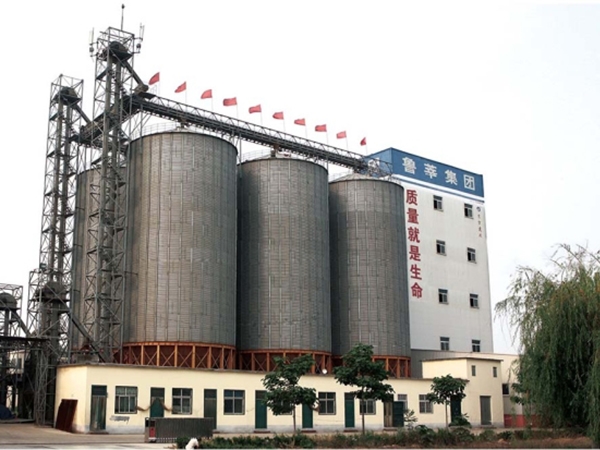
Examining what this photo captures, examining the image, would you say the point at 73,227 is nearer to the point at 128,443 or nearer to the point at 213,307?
the point at 213,307

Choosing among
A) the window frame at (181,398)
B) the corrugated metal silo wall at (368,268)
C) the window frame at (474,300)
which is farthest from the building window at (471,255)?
the window frame at (181,398)

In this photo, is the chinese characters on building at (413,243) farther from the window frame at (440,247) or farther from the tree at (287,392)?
the tree at (287,392)

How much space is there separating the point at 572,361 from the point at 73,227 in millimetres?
42279

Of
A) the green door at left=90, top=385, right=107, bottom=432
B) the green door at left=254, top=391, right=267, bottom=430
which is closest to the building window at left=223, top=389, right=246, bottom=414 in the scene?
the green door at left=254, top=391, right=267, bottom=430

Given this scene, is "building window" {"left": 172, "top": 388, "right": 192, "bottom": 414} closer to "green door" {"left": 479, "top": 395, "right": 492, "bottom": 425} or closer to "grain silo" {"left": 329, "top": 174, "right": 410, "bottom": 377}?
"grain silo" {"left": 329, "top": 174, "right": 410, "bottom": 377}

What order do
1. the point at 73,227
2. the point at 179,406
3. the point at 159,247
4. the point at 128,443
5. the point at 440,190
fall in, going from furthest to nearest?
1. the point at 440,190
2. the point at 73,227
3. the point at 159,247
4. the point at 179,406
5. the point at 128,443

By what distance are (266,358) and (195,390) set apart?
9.85 m

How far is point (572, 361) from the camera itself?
2892 cm

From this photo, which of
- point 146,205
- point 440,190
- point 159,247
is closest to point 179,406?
point 159,247

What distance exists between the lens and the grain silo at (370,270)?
5956 centimetres

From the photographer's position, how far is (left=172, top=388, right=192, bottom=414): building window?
4378 cm

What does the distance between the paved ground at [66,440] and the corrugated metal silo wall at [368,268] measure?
2328 cm

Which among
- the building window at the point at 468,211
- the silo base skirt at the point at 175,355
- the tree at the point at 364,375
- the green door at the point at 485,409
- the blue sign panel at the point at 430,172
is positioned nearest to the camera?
the tree at the point at 364,375

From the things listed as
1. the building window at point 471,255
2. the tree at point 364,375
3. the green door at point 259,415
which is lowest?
the green door at point 259,415
